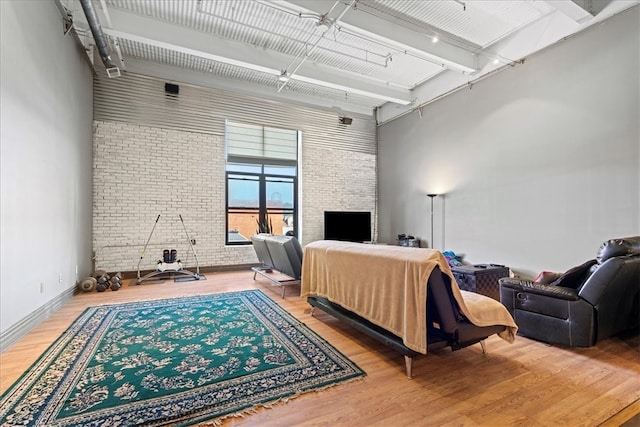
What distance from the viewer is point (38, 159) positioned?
3520 mm

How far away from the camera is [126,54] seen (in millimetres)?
6148

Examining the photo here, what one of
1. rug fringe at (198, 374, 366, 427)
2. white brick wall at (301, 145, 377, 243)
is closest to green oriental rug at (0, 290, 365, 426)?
rug fringe at (198, 374, 366, 427)

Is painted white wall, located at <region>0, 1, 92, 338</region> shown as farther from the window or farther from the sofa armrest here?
the sofa armrest

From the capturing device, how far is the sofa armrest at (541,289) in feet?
9.30

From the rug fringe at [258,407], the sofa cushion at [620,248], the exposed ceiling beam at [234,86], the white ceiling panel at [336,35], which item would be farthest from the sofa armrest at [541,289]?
the exposed ceiling beam at [234,86]

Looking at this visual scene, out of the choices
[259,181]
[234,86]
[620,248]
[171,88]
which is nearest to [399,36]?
[234,86]

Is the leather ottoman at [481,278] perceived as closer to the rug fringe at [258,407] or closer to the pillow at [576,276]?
the pillow at [576,276]

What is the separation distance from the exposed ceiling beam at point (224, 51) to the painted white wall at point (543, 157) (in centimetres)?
179

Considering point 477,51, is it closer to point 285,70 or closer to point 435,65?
point 435,65

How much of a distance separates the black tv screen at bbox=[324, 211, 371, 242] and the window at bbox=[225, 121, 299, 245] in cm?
91

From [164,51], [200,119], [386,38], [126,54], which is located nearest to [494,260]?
[386,38]

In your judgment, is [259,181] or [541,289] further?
[259,181]

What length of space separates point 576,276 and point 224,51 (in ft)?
20.1

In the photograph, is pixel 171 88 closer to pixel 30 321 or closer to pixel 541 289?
pixel 30 321
